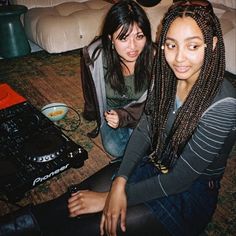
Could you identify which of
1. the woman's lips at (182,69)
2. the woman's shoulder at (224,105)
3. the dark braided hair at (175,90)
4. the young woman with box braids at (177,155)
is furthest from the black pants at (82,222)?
the woman's lips at (182,69)

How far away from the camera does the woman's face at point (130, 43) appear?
180cm

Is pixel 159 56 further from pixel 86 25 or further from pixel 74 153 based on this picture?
→ pixel 86 25

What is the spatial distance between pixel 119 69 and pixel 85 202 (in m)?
1.11

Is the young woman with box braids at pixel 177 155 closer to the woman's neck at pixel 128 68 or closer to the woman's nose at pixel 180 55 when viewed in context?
the woman's nose at pixel 180 55

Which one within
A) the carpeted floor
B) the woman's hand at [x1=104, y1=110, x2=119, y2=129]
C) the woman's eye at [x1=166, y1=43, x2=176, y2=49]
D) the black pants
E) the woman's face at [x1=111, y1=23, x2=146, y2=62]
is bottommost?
the carpeted floor

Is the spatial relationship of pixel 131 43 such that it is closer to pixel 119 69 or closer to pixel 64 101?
pixel 119 69

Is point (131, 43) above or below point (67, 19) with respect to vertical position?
above

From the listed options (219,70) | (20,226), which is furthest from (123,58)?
(20,226)

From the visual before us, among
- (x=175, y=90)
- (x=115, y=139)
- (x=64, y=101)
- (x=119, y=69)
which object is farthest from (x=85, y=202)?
(x=64, y=101)

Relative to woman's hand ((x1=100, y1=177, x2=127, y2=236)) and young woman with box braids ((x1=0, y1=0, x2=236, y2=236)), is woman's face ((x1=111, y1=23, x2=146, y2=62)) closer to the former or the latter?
young woman with box braids ((x1=0, y1=0, x2=236, y2=236))

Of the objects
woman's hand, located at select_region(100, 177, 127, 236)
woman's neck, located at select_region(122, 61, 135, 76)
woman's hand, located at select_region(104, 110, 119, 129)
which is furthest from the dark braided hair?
woman's neck, located at select_region(122, 61, 135, 76)

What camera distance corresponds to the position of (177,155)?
1298 mm

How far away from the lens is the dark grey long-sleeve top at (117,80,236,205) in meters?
1.06

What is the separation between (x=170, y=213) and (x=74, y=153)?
83 centimetres
